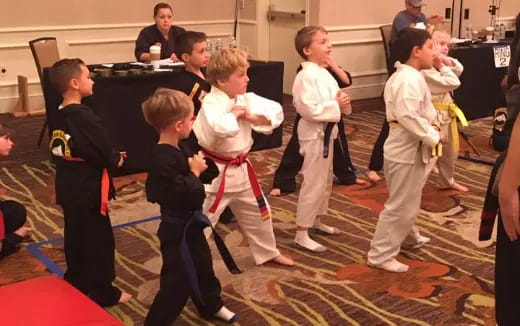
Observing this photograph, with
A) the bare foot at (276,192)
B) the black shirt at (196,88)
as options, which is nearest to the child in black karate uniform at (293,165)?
the bare foot at (276,192)

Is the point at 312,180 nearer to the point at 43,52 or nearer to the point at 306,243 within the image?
the point at 306,243

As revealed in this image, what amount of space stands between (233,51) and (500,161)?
1657 mm

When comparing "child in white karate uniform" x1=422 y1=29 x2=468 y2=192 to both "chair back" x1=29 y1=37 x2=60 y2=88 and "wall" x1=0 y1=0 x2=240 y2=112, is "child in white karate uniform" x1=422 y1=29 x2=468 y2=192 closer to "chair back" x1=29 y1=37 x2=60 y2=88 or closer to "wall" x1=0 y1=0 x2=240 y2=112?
"chair back" x1=29 y1=37 x2=60 y2=88

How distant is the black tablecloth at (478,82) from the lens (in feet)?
23.8

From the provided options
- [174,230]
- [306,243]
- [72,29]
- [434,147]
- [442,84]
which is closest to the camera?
[174,230]

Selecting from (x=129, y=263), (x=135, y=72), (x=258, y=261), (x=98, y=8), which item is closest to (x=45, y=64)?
(x=135, y=72)

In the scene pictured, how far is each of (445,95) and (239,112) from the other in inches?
79.6

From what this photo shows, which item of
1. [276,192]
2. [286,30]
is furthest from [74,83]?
[286,30]

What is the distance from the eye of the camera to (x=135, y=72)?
5371 millimetres

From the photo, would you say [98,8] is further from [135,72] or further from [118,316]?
[118,316]

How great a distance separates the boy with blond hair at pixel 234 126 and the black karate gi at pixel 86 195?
0.48 m

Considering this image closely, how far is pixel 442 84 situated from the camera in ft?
15.2

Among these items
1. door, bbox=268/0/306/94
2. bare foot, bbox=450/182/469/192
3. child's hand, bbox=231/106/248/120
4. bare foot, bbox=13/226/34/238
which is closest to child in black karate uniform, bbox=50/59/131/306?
child's hand, bbox=231/106/248/120

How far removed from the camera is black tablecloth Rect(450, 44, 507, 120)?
7.25 metres
